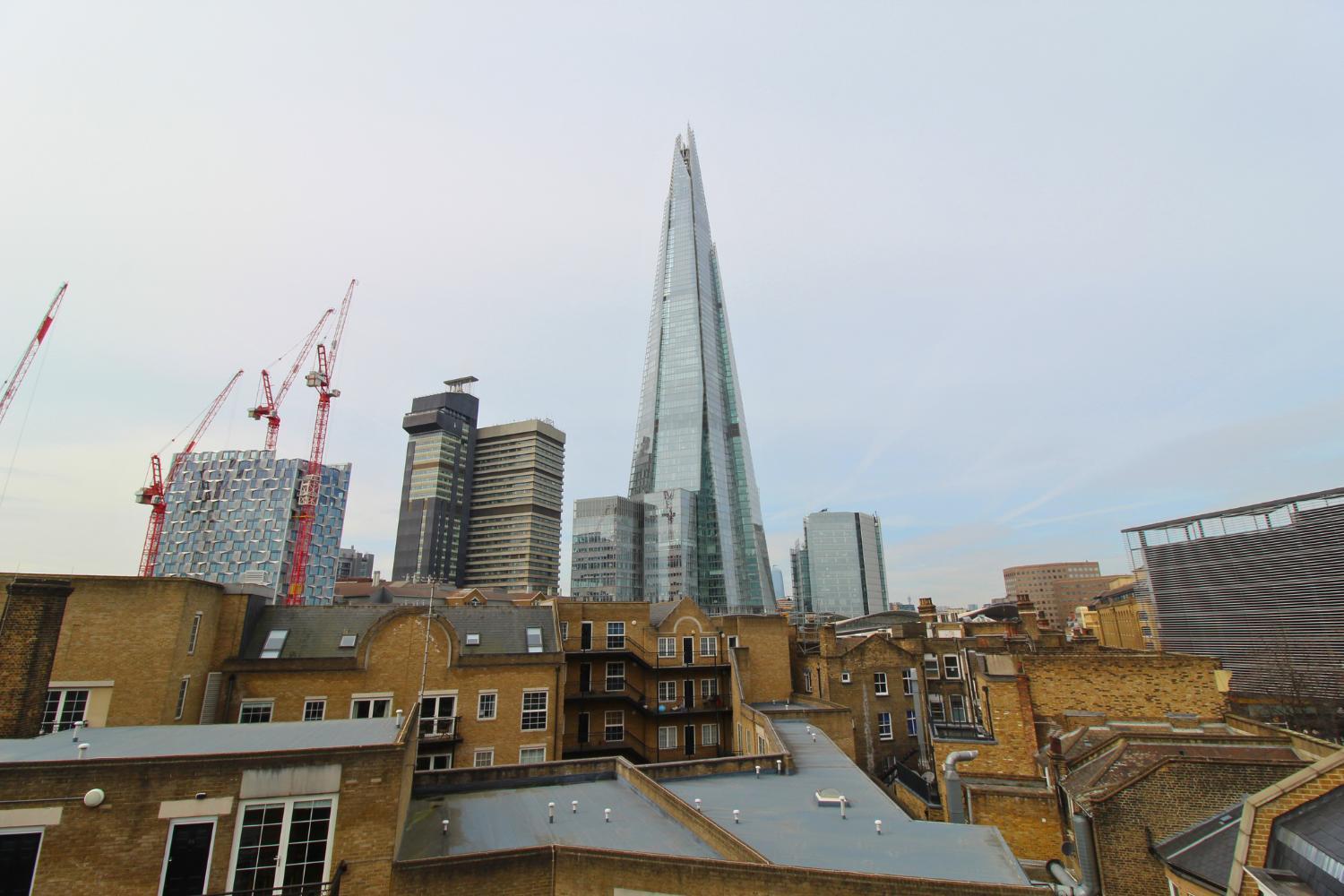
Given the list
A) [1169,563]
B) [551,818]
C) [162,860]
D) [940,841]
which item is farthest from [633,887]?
[1169,563]

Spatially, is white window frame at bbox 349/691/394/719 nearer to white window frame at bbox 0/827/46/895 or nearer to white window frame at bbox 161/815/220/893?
white window frame at bbox 161/815/220/893

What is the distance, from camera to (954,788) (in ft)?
63.3

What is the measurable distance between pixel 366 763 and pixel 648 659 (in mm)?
27100

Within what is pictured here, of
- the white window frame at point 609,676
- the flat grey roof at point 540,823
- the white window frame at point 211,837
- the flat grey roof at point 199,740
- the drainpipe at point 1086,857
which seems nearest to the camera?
the white window frame at point 211,837

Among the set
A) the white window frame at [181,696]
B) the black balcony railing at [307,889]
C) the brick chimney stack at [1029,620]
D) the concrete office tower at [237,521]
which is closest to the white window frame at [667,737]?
the brick chimney stack at [1029,620]

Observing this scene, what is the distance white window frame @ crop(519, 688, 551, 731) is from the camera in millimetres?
28922

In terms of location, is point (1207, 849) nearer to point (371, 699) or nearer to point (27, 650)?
→ point (27, 650)

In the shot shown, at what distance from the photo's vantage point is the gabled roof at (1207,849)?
1296 centimetres

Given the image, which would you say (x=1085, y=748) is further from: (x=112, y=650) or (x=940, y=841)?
(x=112, y=650)

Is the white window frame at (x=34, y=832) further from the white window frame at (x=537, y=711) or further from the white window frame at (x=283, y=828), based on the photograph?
the white window frame at (x=537, y=711)

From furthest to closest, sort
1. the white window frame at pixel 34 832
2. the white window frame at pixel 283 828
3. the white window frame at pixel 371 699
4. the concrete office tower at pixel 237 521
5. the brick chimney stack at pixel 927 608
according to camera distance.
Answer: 1. the concrete office tower at pixel 237 521
2. the brick chimney stack at pixel 927 608
3. the white window frame at pixel 371 699
4. the white window frame at pixel 283 828
5. the white window frame at pixel 34 832

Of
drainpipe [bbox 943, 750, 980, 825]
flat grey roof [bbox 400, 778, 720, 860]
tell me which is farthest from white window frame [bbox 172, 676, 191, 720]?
drainpipe [bbox 943, 750, 980, 825]

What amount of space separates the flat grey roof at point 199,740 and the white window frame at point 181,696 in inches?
373

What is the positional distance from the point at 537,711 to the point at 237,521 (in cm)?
16784
